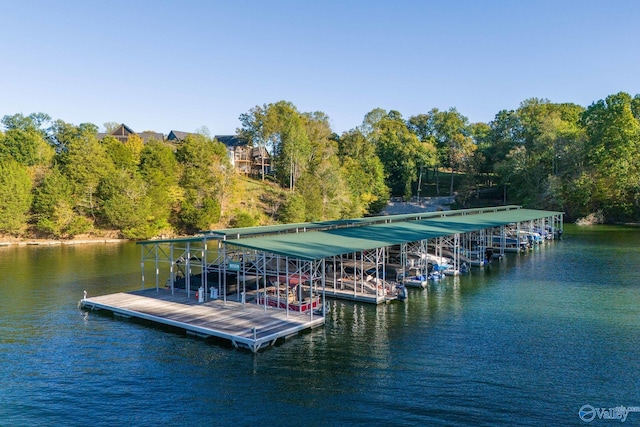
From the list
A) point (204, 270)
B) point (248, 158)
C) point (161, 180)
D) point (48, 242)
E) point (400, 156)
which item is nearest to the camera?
point (204, 270)

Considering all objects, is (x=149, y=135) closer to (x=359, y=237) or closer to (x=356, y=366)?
(x=359, y=237)

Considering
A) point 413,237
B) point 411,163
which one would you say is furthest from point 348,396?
point 411,163

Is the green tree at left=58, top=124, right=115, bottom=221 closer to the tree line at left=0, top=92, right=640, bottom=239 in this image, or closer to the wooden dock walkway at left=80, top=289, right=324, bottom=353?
the tree line at left=0, top=92, right=640, bottom=239

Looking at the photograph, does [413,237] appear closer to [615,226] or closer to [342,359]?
[342,359]

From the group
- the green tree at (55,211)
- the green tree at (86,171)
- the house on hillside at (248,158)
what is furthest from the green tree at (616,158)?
the green tree at (55,211)

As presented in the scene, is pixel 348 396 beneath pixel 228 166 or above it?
beneath

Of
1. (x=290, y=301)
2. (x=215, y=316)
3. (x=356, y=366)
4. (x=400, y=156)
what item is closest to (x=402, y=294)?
(x=290, y=301)

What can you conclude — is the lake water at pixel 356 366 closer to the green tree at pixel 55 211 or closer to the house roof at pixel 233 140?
the green tree at pixel 55 211
